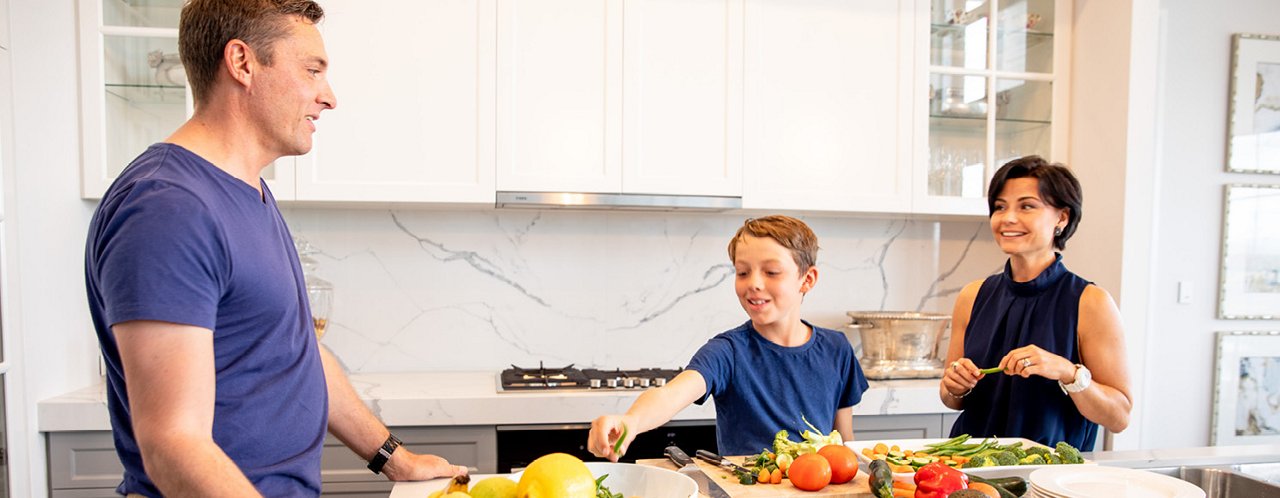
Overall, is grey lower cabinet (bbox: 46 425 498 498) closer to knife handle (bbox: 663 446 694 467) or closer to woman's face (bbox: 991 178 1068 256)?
knife handle (bbox: 663 446 694 467)

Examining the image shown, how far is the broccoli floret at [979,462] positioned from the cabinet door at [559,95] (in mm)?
1602

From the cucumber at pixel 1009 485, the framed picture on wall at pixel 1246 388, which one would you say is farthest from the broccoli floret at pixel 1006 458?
the framed picture on wall at pixel 1246 388

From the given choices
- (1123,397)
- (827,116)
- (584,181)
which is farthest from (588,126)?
(1123,397)

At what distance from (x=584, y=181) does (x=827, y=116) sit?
0.85 metres

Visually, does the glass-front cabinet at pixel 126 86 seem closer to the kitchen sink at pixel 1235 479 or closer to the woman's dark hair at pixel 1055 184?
the woman's dark hair at pixel 1055 184

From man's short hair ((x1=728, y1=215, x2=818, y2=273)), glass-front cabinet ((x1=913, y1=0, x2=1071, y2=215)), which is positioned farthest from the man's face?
glass-front cabinet ((x1=913, y1=0, x2=1071, y2=215))

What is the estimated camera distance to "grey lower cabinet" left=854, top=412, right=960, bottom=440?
109 inches

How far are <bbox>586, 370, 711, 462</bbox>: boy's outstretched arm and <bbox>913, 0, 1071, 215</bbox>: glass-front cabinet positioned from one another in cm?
167

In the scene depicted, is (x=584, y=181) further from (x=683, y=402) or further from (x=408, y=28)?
(x=683, y=402)

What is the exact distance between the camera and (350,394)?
1.55 metres

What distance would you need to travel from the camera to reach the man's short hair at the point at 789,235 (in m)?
1.78

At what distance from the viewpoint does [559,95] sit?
8.99 feet

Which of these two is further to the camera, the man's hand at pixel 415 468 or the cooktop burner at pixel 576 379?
the cooktop burner at pixel 576 379

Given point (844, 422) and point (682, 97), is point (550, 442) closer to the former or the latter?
point (844, 422)
